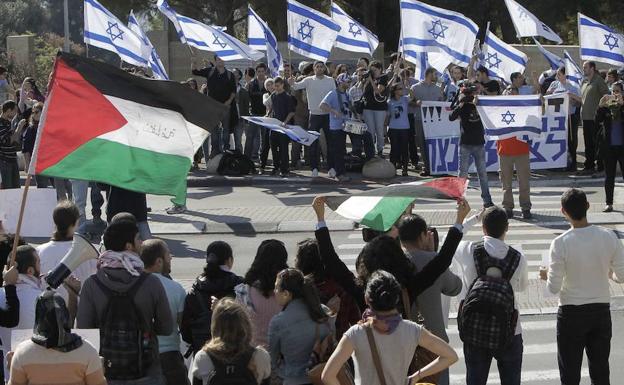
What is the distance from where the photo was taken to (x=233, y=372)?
19.8 feet

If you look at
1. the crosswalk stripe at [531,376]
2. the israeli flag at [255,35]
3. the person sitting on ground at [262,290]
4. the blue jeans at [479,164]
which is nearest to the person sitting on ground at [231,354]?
the person sitting on ground at [262,290]

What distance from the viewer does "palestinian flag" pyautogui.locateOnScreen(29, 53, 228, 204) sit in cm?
752

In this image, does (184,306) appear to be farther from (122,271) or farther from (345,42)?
(345,42)

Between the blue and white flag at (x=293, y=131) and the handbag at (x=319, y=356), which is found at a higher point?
the blue and white flag at (x=293, y=131)

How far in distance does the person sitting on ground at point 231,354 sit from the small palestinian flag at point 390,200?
2.06 m

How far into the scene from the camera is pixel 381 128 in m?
21.7

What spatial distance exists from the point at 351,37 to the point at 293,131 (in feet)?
10.0

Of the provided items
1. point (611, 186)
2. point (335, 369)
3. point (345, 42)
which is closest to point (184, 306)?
point (335, 369)

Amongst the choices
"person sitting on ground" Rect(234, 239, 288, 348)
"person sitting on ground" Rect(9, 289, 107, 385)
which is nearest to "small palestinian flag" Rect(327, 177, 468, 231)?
"person sitting on ground" Rect(234, 239, 288, 348)

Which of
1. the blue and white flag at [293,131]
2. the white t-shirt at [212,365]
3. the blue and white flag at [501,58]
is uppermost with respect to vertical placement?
the blue and white flag at [501,58]

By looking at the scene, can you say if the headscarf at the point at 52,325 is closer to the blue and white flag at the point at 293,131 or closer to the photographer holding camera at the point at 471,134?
the photographer holding camera at the point at 471,134

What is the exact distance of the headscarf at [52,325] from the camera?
225 inches

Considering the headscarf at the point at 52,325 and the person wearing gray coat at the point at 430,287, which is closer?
the headscarf at the point at 52,325

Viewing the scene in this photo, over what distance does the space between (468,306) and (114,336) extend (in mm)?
2202
